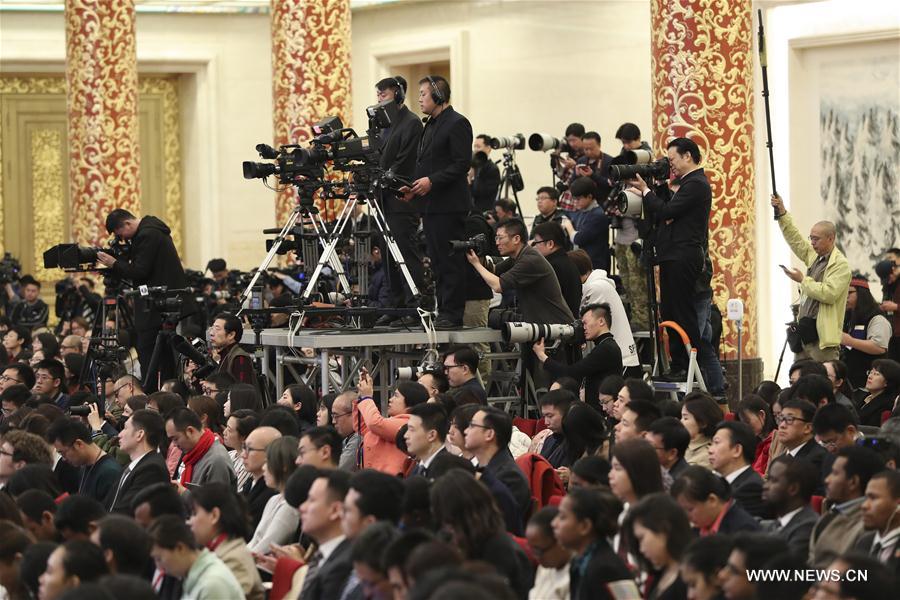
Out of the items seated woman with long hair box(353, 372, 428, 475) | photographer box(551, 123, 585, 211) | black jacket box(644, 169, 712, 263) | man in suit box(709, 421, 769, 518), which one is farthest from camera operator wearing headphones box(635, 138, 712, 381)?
man in suit box(709, 421, 769, 518)

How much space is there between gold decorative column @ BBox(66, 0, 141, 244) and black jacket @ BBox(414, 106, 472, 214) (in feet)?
20.6

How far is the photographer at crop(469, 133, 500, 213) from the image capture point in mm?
13828

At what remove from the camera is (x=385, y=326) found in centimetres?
1041

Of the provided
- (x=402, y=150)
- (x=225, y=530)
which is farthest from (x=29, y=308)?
(x=225, y=530)

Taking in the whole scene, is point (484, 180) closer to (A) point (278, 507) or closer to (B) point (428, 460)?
(B) point (428, 460)

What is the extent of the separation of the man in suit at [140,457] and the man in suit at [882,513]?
341cm

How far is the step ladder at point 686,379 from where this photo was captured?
9.47 meters

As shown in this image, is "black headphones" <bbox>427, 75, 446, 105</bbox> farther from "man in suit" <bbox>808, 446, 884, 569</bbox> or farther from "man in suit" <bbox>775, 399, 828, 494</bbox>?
"man in suit" <bbox>808, 446, 884, 569</bbox>

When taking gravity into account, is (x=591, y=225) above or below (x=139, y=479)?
above

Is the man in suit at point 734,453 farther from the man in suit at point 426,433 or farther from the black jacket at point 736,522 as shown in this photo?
the man in suit at point 426,433

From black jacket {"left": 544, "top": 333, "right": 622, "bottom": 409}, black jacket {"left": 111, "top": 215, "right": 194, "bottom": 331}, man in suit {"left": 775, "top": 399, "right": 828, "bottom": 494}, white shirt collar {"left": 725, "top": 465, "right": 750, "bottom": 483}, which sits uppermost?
black jacket {"left": 111, "top": 215, "right": 194, "bottom": 331}

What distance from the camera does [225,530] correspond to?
19.1 feet

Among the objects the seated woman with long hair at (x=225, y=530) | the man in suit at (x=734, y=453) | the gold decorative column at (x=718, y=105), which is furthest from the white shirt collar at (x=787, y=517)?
the gold decorative column at (x=718, y=105)

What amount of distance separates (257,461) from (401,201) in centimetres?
375
